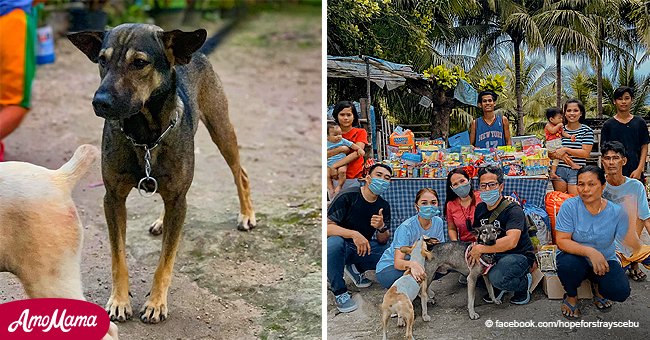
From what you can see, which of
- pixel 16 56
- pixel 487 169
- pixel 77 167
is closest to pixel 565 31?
pixel 487 169

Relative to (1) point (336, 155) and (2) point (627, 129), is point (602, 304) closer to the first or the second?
(2) point (627, 129)

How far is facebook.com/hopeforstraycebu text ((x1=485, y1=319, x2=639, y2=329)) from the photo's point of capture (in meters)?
3.56

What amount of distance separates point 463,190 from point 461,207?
0.08 m

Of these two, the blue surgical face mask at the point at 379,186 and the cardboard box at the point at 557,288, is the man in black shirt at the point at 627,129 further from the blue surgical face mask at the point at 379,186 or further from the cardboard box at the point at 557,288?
the blue surgical face mask at the point at 379,186

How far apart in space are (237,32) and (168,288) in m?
3.95

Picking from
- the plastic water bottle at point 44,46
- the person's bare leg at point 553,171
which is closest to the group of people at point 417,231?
the person's bare leg at point 553,171

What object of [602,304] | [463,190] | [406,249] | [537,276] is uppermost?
[463,190]

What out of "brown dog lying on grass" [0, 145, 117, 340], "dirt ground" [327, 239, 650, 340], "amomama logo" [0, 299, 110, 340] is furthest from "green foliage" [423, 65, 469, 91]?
"amomama logo" [0, 299, 110, 340]

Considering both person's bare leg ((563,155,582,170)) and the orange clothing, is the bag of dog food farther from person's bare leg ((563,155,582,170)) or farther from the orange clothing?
the orange clothing

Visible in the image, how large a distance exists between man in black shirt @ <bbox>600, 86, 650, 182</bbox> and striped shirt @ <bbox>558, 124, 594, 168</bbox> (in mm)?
59

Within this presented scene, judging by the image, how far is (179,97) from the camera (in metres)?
3.50

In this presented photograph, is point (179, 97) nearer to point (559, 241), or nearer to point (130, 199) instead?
point (130, 199)

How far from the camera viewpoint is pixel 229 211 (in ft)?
15.2

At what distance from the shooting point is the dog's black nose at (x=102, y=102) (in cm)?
298
